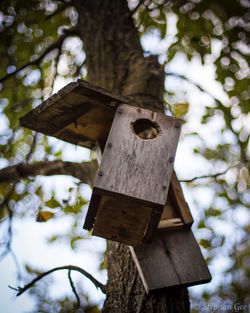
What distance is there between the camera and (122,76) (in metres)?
2.67

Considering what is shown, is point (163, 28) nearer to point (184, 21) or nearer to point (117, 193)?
point (184, 21)

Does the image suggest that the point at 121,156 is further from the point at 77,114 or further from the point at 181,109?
the point at 181,109

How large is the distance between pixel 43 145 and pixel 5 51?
2.89ft

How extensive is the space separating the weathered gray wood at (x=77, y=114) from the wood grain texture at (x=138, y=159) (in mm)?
133

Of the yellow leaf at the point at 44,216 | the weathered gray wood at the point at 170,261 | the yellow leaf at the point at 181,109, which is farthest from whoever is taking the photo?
the yellow leaf at the point at 181,109

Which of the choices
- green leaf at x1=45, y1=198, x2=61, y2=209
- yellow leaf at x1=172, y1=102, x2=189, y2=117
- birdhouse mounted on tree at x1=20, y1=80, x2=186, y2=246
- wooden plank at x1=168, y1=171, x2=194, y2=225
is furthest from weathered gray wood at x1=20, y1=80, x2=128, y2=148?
yellow leaf at x1=172, y1=102, x2=189, y2=117

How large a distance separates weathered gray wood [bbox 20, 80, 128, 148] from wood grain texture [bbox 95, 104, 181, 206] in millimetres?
133

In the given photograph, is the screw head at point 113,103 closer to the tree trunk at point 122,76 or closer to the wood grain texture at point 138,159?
the wood grain texture at point 138,159

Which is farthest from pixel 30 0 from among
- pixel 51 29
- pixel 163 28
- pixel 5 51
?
pixel 163 28

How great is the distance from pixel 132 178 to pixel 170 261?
55 centimetres

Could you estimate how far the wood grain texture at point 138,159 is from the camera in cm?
165

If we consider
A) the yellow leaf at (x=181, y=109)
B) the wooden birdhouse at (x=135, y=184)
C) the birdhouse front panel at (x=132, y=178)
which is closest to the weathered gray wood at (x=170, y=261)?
the wooden birdhouse at (x=135, y=184)

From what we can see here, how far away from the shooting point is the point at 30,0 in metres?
3.24

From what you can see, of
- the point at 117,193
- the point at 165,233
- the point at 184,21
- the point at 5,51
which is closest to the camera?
the point at 117,193
